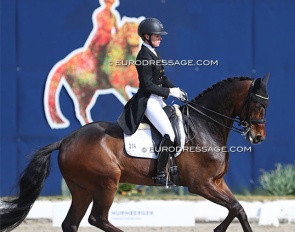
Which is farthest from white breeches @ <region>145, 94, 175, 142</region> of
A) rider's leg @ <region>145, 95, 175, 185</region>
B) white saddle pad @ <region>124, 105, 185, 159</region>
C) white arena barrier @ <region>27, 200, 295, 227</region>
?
white arena barrier @ <region>27, 200, 295, 227</region>

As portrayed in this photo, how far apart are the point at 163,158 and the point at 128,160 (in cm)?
31

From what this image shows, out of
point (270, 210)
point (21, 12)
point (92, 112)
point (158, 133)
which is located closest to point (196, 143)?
point (158, 133)

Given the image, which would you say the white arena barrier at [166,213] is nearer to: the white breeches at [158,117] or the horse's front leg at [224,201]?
the horse's front leg at [224,201]

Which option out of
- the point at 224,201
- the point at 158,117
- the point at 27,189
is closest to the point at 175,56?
the point at 158,117

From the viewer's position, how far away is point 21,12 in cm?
990

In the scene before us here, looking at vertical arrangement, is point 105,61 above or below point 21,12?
below

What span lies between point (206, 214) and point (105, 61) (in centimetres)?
242

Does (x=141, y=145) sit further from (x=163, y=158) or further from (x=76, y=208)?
(x=76, y=208)

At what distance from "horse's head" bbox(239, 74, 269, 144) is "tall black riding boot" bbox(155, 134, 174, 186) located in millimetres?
682

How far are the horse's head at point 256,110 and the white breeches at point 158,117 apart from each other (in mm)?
654

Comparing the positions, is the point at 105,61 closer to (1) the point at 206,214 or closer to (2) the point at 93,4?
(2) the point at 93,4

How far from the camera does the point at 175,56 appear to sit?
10008 mm

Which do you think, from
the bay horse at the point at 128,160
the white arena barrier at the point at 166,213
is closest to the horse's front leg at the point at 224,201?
the bay horse at the point at 128,160

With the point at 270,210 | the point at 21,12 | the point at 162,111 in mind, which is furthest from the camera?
the point at 21,12
